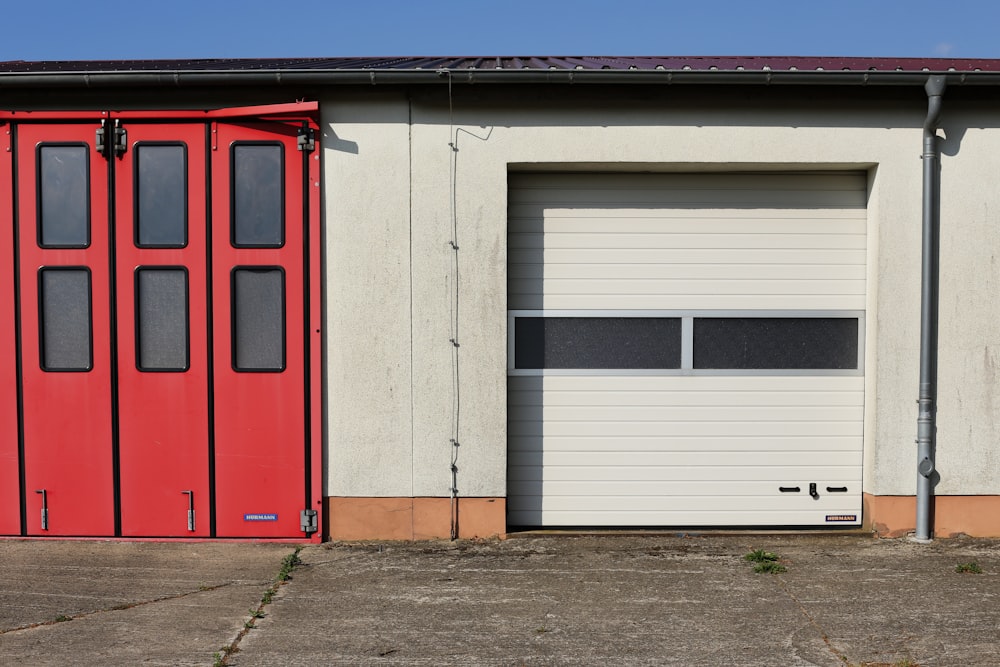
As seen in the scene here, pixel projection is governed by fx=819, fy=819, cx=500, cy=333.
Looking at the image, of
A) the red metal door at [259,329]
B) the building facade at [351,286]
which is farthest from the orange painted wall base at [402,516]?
the red metal door at [259,329]

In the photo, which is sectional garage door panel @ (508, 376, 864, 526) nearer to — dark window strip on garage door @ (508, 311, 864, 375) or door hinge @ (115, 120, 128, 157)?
dark window strip on garage door @ (508, 311, 864, 375)

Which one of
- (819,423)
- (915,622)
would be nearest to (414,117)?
(819,423)

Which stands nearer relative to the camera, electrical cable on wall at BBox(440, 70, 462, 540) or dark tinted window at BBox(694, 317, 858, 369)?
electrical cable on wall at BBox(440, 70, 462, 540)

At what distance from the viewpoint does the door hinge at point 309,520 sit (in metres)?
6.34

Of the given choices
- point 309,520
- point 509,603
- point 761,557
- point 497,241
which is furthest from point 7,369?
point 761,557

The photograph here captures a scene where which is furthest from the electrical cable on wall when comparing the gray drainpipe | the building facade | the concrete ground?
the gray drainpipe

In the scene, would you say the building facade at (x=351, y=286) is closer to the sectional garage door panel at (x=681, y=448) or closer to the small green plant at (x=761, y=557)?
the sectional garage door panel at (x=681, y=448)

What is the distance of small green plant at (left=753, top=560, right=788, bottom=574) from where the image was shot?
5688 mm

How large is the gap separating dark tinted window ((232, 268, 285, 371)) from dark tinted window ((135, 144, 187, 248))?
0.59 m

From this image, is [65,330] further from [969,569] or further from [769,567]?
[969,569]

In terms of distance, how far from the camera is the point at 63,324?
252 inches

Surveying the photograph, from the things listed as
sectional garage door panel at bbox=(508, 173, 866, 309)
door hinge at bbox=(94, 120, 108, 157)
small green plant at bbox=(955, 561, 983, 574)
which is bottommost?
small green plant at bbox=(955, 561, 983, 574)

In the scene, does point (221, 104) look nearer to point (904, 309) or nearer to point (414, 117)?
point (414, 117)

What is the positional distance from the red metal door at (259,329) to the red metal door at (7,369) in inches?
62.3
